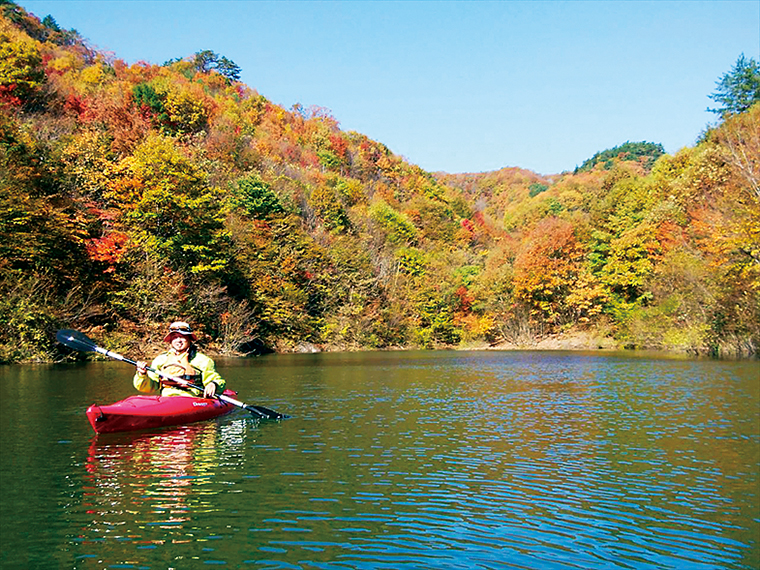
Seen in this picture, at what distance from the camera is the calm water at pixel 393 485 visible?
6.81 meters

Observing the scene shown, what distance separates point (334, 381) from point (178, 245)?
1830 centimetres

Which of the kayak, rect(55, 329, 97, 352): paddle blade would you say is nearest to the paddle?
rect(55, 329, 97, 352): paddle blade

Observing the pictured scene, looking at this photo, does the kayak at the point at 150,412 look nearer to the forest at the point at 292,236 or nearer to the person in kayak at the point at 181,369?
the person in kayak at the point at 181,369

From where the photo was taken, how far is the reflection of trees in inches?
298

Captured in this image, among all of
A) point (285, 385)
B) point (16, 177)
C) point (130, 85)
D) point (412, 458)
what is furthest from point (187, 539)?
point (130, 85)

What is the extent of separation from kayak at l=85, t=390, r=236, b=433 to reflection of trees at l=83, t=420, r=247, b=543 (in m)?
0.21

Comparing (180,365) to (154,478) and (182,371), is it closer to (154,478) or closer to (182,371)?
(182,371)

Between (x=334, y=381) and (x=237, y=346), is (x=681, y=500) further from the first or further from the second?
(x=237, y=346)

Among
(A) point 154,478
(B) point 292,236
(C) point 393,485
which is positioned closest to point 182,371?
(A) point 154,478

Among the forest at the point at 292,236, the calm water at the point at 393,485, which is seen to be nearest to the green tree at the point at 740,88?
the forest at the point at 292,236

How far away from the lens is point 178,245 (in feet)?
125

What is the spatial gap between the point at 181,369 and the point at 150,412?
1.56 m

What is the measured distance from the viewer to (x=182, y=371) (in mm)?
14562

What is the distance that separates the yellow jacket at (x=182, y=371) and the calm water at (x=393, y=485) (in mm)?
902
